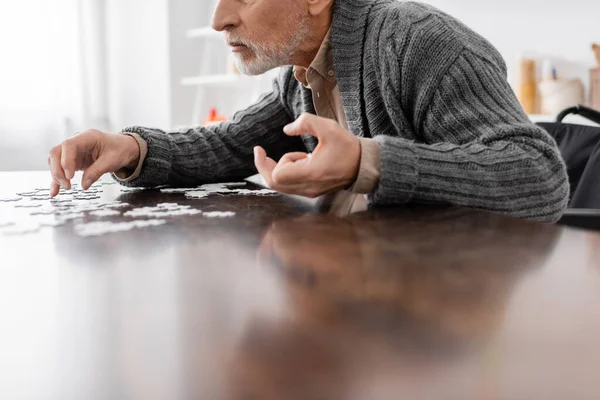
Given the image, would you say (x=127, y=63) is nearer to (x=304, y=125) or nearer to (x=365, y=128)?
(x=365, y=128)

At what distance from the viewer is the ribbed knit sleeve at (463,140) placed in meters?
0.90

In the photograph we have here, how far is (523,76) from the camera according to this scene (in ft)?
9.20

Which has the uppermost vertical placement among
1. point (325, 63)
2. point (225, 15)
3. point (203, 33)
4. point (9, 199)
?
point (203, 33)

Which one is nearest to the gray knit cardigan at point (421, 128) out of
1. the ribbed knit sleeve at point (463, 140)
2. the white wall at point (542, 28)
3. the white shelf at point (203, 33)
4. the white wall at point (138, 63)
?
the ribbed knit sleeve at point (463, 140)

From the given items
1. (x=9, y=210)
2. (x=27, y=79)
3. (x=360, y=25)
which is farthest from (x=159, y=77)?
(x=9, y=210)

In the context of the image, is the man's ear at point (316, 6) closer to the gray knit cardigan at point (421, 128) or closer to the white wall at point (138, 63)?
the gray knit cardigan at point (421, 128)

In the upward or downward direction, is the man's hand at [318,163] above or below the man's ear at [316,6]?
below

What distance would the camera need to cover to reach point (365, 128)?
4.41 feet

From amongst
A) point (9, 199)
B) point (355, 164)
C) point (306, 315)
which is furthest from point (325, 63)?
point (306, 315)

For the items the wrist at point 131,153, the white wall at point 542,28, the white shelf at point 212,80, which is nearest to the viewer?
the wrist at point 131,153

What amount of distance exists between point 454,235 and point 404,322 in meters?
0.30

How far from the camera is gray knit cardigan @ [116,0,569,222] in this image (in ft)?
2.99

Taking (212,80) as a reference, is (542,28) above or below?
above

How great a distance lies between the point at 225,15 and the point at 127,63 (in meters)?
3.07
